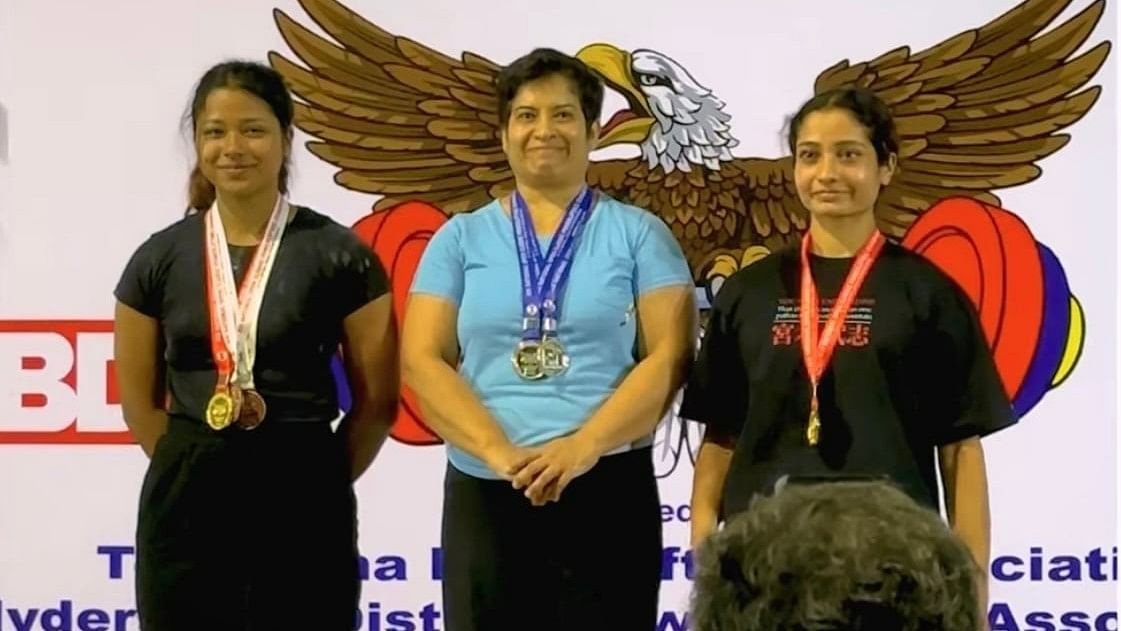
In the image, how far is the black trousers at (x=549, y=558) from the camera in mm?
2072

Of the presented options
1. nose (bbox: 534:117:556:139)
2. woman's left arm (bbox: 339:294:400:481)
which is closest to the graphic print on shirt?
nose (bbox: 534:117:556:139)

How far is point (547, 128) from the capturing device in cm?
213

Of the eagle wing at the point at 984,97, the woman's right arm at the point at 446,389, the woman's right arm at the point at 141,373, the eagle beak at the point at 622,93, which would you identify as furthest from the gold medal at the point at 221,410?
the eagle wing at the point at 984,97

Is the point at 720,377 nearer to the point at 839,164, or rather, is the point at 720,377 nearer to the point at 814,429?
the point at 814,429

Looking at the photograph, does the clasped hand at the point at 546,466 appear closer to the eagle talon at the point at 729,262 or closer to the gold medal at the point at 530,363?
the gold medal at the point at 530,363

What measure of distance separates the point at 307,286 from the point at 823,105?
838mm

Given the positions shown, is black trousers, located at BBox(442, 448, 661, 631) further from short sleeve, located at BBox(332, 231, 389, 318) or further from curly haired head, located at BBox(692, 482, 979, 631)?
curly haired head, located at BBox(692, 482, 979, 631)

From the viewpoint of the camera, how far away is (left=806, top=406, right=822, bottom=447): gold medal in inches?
79.3

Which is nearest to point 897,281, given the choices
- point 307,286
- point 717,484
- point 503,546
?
point 717,484

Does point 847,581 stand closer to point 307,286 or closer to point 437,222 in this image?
point 307,286

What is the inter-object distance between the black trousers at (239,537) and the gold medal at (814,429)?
743mm

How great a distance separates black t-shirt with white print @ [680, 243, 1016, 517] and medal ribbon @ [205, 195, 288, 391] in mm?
743

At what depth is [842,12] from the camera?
3.01 meters

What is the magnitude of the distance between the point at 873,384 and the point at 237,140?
104cm
